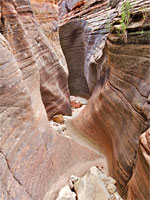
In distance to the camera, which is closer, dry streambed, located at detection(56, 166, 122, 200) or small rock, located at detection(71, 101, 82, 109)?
dry streambed, located at detection(56, 166, 122, 200)

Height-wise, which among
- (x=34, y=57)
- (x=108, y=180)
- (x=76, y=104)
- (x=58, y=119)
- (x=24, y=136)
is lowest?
(x=76, y=104)

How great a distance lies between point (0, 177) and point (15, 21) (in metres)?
2.36

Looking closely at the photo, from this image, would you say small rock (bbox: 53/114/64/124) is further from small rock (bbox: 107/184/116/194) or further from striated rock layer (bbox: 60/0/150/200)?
small rock (bbox: 107/184/116/194)

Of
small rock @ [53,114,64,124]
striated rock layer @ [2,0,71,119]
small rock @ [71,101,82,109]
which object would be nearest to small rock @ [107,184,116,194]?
striated rock layer @ [2,0,71,119]

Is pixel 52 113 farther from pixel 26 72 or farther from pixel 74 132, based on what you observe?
pixel 26 72

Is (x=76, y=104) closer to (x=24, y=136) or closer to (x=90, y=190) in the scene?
(x=24, y=136)

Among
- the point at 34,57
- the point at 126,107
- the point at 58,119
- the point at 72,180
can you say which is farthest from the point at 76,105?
the point at 126,107

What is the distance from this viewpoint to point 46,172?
2086 millimetres

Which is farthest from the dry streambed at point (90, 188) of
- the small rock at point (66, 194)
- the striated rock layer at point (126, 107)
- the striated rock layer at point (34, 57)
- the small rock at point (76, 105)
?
the small rock at point (76, 105)

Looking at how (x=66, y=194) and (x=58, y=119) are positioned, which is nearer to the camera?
(x=66, y=194)

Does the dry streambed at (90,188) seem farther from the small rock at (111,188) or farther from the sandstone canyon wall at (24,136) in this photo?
the sandstone canyon wall at (24,136)

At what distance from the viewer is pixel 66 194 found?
1.84 metres

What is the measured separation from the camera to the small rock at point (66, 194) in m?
1.78

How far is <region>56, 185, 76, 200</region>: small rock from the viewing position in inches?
70.0
